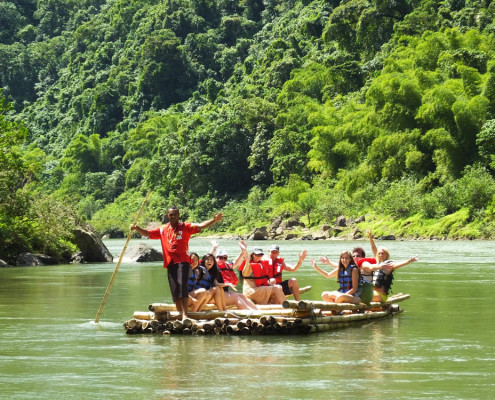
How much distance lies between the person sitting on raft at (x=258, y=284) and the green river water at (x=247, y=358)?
70.3 inches

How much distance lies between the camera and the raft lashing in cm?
1470

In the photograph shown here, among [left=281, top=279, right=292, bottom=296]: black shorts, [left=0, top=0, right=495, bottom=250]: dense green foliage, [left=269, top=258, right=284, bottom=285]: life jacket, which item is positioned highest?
[left=0, top=0, right=495, bottom=250]: dense green foliage

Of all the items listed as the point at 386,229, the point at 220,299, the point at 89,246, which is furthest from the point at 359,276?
the point at 386,229

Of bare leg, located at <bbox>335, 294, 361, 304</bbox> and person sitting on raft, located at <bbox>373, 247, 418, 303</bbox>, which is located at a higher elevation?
person sitting on raft, located at <bbox>373, 247, 418, 303</bbox>

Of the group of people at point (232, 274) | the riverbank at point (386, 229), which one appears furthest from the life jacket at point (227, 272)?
the riverbank at point (386, 229)

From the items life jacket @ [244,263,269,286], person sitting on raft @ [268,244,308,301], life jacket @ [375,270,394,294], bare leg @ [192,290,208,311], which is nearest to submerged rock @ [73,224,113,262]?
person sitting on raft @ [268,244,308,301]

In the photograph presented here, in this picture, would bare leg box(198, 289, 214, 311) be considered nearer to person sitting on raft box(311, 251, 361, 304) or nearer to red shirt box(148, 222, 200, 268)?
red shirt box(148, 222, 200, 268)

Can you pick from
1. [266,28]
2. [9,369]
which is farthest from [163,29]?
[9,369]

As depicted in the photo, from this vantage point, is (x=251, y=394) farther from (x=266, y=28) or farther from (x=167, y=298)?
(x=266, y=28)

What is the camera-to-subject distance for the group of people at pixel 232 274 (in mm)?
14719

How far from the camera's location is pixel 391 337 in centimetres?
1472

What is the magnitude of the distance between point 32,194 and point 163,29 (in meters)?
116

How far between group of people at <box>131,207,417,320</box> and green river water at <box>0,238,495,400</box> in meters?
0.81

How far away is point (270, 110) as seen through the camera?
102375 millimetres
